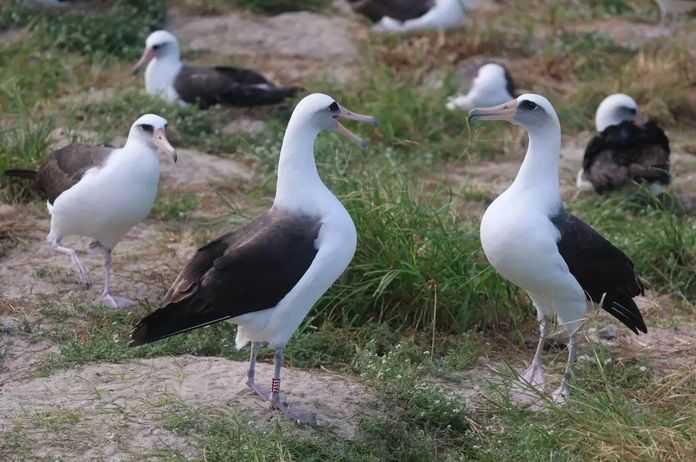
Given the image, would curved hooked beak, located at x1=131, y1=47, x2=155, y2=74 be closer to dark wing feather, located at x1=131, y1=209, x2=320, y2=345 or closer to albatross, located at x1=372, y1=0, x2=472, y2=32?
albatross, located at x1=372, y1=0, x2=472, y2=32

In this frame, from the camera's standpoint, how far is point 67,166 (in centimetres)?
664

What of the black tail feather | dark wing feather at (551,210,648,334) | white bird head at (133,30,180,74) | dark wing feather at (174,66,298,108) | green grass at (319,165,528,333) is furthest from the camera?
white bird head at (133,30,180,74)

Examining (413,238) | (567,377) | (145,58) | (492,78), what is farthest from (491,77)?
(567,377)

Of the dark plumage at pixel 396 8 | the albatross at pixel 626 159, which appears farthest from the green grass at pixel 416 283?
the dark plumage at pixel 396 8

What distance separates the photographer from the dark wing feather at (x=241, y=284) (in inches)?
196

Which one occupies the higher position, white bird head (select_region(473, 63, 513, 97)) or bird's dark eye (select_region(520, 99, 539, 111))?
bird's dark eye (select_region(520, 99, 539, 111))

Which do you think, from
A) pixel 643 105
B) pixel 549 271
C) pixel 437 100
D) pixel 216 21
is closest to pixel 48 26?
pixel 216 21

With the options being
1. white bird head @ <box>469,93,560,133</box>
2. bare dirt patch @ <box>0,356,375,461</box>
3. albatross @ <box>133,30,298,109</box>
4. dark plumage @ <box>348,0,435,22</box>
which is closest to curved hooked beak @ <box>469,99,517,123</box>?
white bird head @ <box>469,93,560,133</box>

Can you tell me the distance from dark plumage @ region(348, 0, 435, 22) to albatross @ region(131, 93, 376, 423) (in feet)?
22.6

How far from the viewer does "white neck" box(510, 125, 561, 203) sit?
5.43 metres

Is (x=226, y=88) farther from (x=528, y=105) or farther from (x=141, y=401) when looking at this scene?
(x=141, y=401)

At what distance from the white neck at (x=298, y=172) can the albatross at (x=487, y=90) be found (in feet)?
14.6

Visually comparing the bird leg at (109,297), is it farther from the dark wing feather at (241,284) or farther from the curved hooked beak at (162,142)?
the dark wing feather at (241,284)

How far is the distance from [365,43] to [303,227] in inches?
252
